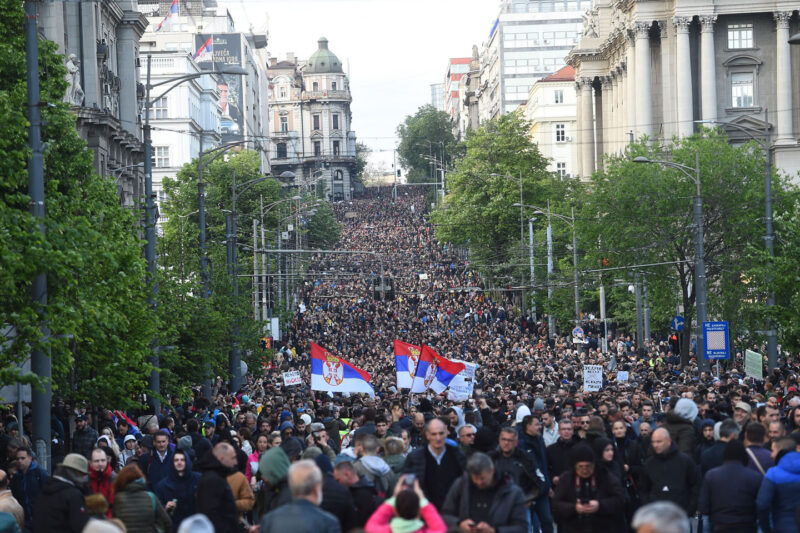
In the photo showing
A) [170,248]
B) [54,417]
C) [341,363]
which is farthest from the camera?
[170,248]

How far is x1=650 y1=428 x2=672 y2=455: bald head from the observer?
14.1 metres

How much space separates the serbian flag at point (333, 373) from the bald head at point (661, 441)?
53.2 feet

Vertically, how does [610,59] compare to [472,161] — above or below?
above

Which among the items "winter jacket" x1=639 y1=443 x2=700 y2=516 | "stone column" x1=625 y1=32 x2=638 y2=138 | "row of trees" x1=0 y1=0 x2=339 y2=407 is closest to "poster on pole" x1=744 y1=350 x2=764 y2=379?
"row of trees" x1=0 y1=0 x2=339 y2=407

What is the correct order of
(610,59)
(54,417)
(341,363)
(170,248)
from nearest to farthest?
(54,417), (341,363), (170,248), (610,59)

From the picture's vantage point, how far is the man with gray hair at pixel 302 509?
31.6 feet

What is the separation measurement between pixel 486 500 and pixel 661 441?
310 centimetres

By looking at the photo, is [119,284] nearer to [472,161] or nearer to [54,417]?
[54,417]

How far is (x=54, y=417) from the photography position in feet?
87.1

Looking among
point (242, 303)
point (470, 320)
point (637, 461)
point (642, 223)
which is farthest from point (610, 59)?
point (637, 461)

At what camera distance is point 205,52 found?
443ft

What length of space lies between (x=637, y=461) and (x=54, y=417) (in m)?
13.6

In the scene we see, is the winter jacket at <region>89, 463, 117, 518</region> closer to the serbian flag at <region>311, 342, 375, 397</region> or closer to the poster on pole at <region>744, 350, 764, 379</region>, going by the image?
the serbian flag at <region>311, 342, 375, 397</region>

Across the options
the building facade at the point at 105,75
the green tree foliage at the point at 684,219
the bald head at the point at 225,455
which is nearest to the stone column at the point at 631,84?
the green tree foliage at the point at 684,219
